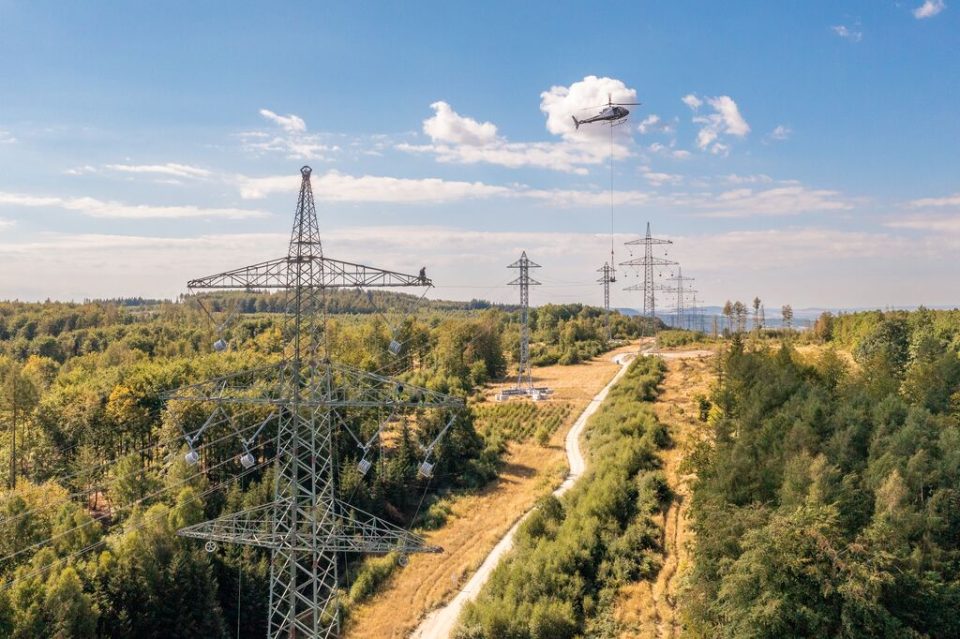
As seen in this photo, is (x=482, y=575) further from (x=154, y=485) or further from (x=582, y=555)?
(x=154, y=485)

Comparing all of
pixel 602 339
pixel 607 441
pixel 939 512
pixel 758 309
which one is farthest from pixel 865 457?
pixel 758 309

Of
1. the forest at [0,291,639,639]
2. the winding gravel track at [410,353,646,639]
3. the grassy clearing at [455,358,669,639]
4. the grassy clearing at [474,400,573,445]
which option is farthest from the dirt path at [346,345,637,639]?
the grassy clearing at [455,358,669,639]

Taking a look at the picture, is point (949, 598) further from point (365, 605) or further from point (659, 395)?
point (659, 395)

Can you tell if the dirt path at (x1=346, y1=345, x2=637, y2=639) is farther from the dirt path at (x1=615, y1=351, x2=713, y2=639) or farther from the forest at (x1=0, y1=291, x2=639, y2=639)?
the dirt path at (x1=615, y1=351, x2=713, y2=639)

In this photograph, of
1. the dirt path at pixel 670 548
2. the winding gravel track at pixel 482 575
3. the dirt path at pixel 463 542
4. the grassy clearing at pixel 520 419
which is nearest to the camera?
the dirt path at pixel 670 548

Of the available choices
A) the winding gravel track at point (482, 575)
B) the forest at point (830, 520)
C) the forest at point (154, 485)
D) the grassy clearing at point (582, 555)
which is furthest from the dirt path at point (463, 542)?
the forest at point (830, 520)

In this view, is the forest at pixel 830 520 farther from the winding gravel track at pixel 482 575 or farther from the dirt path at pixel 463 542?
the dirt path at pixel 463 542

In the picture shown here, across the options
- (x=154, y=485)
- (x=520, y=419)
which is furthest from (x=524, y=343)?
(x=154, y=485)
